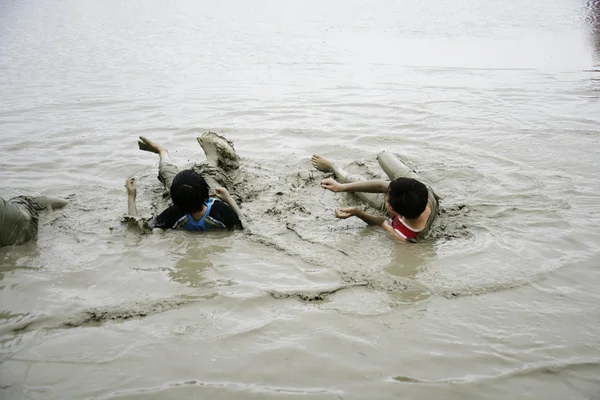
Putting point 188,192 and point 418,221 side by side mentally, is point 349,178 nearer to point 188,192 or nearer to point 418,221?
point 418,221

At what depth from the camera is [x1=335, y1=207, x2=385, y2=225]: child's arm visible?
4.43 meters

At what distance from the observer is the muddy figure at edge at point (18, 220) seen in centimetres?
411

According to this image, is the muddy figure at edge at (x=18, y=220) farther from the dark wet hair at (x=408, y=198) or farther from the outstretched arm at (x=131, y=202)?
the dark wet hair at (x=408, y=198)

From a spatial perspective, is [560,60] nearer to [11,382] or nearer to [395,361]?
[395,361]

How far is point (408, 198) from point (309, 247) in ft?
3.15

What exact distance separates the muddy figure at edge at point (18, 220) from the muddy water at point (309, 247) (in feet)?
0.50

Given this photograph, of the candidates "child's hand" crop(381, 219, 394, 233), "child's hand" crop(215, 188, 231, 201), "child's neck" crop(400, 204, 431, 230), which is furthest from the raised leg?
"child's neck" crop(400, 204, 431, 230)

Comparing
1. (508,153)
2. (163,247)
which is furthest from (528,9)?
(163,247)

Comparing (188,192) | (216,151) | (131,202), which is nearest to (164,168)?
(216,151)

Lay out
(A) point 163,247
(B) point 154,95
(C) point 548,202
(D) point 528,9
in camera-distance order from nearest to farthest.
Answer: (A) point 163,247 < (C) point 548,202 < (B) point 154,95 < (D) point 528,9

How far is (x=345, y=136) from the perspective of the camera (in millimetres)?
6957

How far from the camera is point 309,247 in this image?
165 inches

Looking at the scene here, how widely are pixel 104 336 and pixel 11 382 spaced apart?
1.75 feet

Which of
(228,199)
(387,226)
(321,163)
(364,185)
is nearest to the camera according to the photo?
(387,226)
